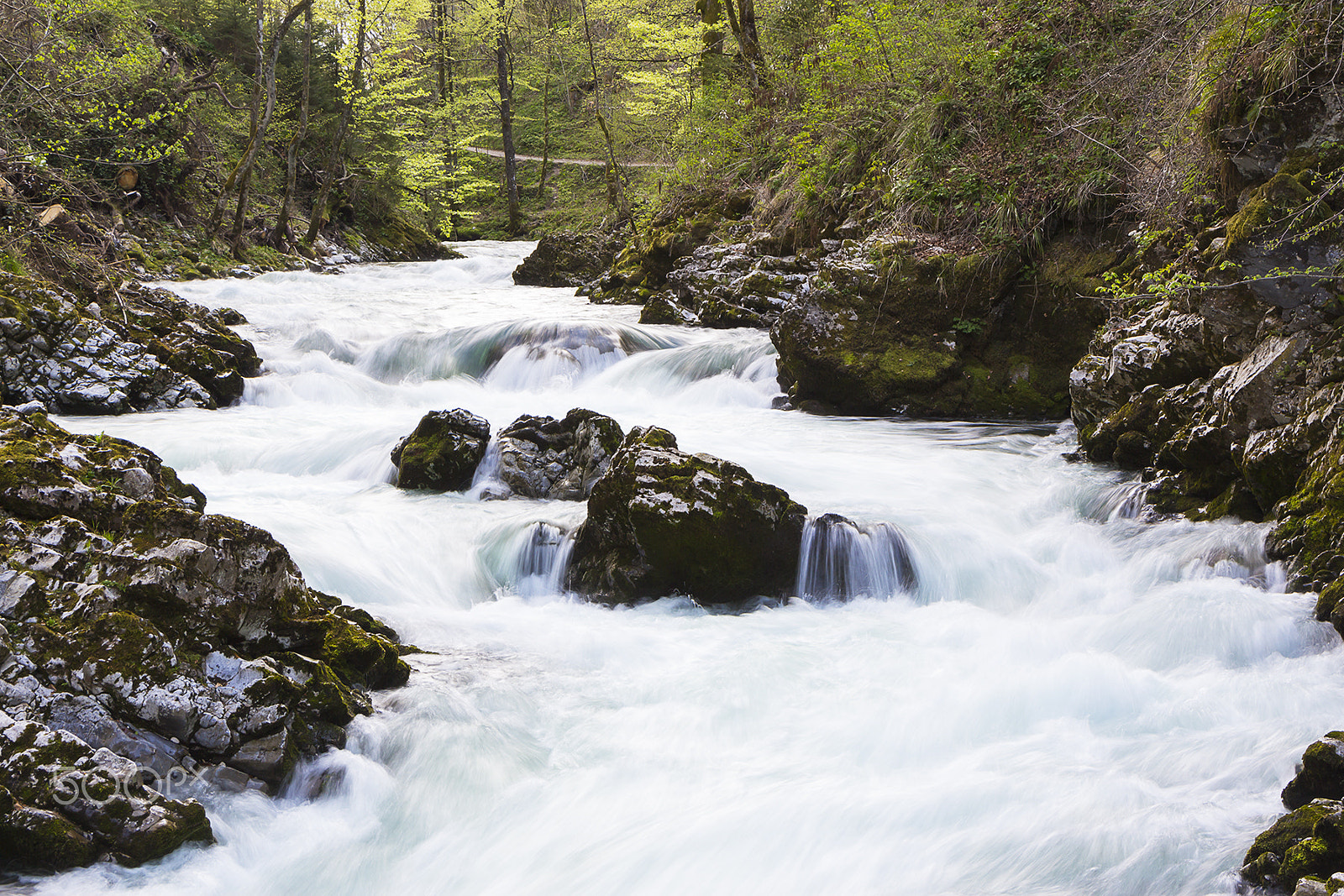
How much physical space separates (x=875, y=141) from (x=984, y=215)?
142 inches

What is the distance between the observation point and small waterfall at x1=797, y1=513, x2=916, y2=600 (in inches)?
239

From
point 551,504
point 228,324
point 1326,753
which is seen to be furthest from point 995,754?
point 228,324

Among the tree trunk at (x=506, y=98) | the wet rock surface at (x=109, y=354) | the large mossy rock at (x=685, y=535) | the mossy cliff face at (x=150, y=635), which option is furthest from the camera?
the tree trunk at (x=506, y=98)

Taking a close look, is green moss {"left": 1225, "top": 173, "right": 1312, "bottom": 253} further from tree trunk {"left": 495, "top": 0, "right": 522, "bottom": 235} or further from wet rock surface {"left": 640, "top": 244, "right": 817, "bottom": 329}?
tree trunk {"left": 495, "top": 0, "right": 522, "bottom": 235}

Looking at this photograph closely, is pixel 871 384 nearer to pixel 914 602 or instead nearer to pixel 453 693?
pixel 914 602

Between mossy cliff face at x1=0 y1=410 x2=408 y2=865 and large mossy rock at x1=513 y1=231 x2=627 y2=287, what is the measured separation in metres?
17.1

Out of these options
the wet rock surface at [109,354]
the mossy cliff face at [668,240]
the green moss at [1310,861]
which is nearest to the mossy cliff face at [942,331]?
the mossy cliff face at [668,240]

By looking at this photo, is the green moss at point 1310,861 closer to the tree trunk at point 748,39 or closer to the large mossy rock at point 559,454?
the large mossy rock at point 559,454

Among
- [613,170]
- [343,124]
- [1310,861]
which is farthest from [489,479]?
[613,170]

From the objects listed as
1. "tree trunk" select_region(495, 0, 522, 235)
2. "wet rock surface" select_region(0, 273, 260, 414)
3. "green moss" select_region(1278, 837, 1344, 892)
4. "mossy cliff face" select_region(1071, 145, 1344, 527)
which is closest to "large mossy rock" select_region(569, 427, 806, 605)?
"mossy cliff face" select_region(1071, 145, 1344, 527)

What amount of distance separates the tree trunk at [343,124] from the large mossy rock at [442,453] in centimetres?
1414

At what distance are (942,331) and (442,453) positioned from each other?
566cm

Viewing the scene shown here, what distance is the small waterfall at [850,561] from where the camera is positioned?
6.07m

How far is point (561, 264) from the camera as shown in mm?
21172
